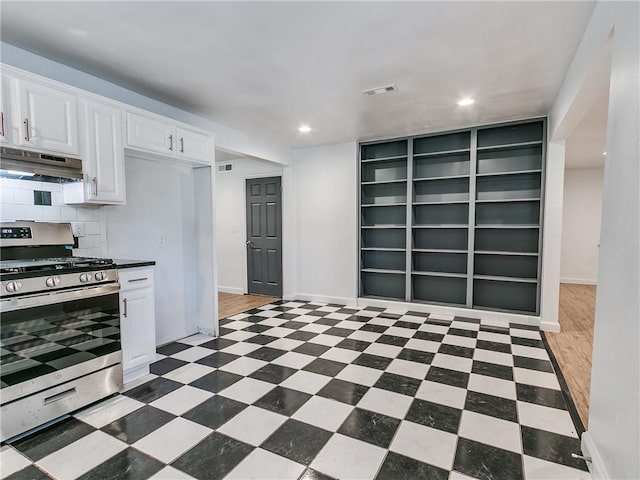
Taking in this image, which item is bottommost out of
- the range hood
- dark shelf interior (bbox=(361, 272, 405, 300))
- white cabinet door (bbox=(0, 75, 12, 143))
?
dark shelf interior (bbox=(361, 272, 405, 300))

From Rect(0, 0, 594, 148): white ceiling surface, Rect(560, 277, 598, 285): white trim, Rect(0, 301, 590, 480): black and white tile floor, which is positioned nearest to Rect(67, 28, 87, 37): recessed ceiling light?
Rect(0, 0, 594, 148): white ceiling surface

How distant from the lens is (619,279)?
57.5 inches

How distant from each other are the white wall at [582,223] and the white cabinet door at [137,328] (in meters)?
8.18

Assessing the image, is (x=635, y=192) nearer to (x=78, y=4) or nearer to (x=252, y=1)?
(x=252, y=1)

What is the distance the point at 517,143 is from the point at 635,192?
3.37m

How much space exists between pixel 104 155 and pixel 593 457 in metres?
3.67

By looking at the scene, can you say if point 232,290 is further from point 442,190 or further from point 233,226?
point 442,190

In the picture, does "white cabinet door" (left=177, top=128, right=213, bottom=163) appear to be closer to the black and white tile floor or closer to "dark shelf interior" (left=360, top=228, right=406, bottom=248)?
the black and white tile floor

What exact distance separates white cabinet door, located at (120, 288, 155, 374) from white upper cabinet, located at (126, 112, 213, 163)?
1271 millimetres

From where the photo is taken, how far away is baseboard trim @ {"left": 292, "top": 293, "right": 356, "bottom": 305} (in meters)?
5.29

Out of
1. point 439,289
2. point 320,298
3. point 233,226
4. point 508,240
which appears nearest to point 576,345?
point 508,240

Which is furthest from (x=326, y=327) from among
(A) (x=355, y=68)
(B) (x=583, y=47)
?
(B) (x=583, y=47)

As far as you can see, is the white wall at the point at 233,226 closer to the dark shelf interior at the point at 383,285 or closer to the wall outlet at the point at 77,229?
the dark shelf interior at the point at 383,285

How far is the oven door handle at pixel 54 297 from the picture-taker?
1.92m
